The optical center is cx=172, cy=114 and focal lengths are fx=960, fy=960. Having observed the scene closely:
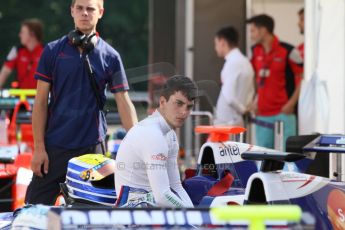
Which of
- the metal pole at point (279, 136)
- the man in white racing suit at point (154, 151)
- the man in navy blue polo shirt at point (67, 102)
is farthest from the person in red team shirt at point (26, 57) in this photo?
the man in white racing suit at point (154, 151)

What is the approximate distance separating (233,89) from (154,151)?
533cm

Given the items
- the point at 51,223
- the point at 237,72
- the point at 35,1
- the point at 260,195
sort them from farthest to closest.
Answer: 1. the point at 35,1
2. the point at 237,72
3. the point at 260,195
4. the point at 51,223

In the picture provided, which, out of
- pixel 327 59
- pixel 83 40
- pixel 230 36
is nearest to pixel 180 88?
pixel 83 40

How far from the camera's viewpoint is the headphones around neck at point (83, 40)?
20.5 feet

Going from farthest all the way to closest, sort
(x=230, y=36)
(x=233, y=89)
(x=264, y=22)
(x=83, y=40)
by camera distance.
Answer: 1. (x=264, y=22)
2. (x=230, y=36)
3. (x=233, y=89)
4. (x=83, y=40)

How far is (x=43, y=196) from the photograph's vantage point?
6238 millimetres

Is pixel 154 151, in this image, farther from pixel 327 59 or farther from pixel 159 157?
pixel 327 59

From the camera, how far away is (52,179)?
6.28 m

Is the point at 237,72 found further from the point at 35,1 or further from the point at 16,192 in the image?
the point at 35,1

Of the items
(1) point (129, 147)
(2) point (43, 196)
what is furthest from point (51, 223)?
(2) point (43, 196)

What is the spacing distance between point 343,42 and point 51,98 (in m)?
3.45

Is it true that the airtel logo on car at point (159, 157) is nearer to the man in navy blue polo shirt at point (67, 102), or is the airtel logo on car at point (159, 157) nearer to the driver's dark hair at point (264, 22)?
the man in navy blue polo shirt at point (67, 102)

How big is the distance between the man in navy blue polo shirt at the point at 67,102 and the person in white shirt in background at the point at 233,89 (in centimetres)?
396

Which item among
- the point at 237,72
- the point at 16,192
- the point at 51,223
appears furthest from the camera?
the point at 237,72
